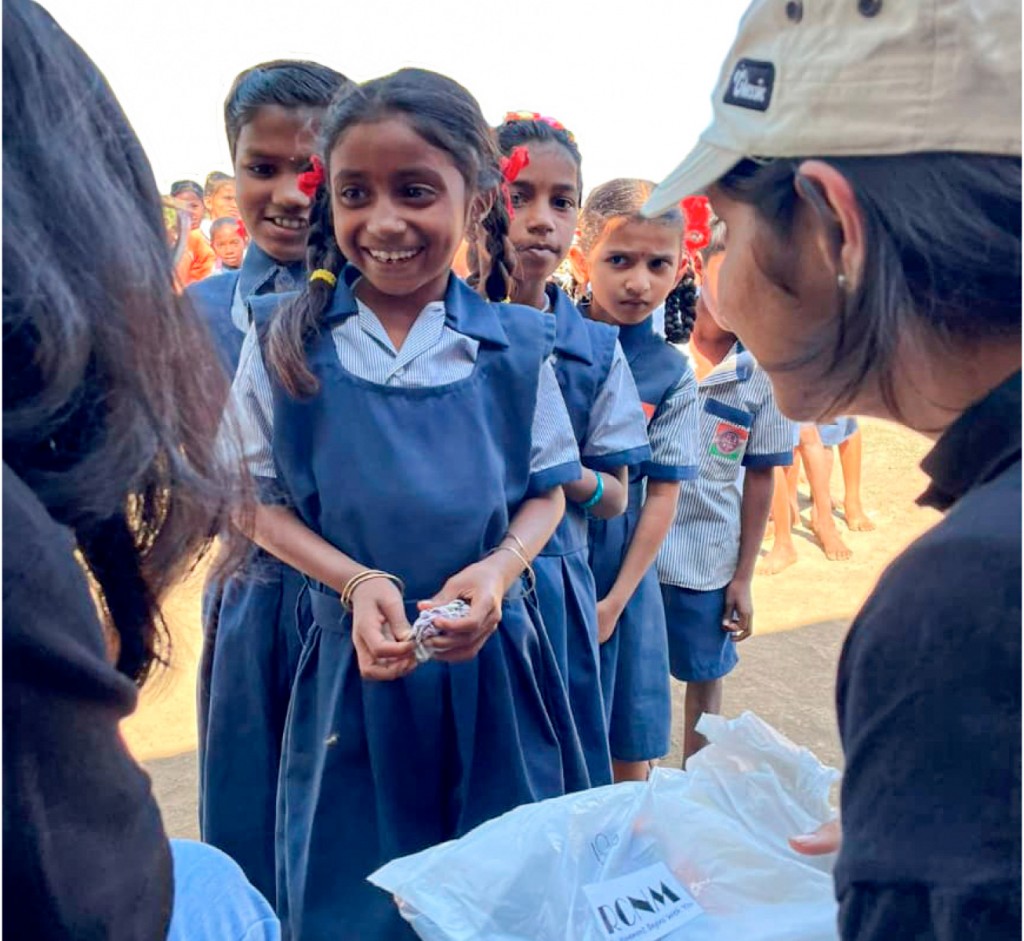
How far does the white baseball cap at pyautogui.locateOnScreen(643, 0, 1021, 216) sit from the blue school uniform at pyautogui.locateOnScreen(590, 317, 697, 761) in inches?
61.0

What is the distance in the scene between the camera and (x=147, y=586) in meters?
0.88

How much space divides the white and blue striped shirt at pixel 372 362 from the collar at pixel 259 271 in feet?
1.44

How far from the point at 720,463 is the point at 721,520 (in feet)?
0.55

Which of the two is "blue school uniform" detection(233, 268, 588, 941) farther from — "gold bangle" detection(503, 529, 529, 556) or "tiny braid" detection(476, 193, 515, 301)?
"tiny braid" detection(476, 193, 515, 301)

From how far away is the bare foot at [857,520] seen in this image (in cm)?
571

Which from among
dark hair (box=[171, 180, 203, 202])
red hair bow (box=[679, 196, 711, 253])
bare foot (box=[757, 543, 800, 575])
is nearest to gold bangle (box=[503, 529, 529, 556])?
red hair bow (box=[679, 196, 711, 253])

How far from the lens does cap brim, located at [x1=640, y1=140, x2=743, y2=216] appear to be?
0.86 meters

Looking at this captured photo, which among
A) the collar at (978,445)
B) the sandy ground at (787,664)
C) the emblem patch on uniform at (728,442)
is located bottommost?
the sandy ground at (787,664)

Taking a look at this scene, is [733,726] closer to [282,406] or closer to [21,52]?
[282,406]

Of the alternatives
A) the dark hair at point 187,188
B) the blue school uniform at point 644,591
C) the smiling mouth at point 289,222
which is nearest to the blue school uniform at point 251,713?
the smiling mouth at point 289,222

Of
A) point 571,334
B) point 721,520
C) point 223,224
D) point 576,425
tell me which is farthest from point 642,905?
point 223,224

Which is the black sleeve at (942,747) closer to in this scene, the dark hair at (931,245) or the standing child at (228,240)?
the dark hair at (931,245)

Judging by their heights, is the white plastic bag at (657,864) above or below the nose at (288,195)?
below

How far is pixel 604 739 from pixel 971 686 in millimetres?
1401
